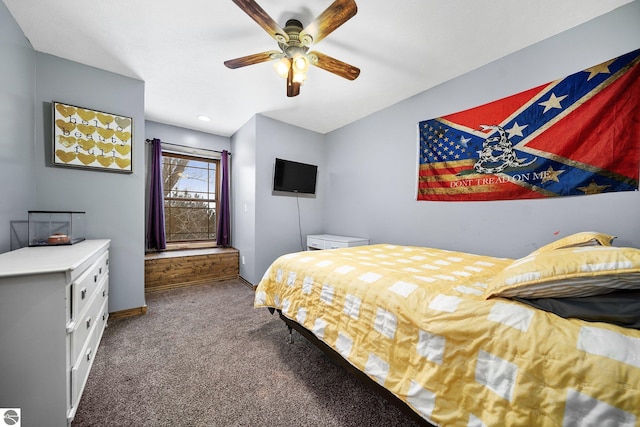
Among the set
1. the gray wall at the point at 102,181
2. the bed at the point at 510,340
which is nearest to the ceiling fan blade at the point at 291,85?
the bed at the point at 510,340

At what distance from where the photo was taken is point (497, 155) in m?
2.08

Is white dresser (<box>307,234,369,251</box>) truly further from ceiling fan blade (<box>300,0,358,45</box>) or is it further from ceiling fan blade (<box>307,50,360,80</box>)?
ceiling fan blade (<box>300,0,358,45</box>)

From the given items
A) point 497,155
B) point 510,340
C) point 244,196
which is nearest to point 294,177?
point 244,196

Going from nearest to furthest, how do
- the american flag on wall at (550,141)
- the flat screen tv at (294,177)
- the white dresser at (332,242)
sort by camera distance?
1. the american flag on wall at (550,141)
2. the white dresser at (332,242)
3. the flat screen tv at (294,177)

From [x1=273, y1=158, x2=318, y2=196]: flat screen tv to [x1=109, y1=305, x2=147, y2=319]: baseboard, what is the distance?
2.14 metres

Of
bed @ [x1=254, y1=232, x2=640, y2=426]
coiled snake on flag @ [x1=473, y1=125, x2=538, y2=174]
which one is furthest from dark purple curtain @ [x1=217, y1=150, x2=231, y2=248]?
coiled snake on flag @ [x1=473, y1=125, x2=538, y2=174]

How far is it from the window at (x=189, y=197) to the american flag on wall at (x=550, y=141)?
390 centimetres

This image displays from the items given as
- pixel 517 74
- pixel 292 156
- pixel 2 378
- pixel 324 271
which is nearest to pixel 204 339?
pixel 2 378

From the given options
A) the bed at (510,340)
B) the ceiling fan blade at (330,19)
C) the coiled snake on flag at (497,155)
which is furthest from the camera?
the coiled snake on flag at (497,155)

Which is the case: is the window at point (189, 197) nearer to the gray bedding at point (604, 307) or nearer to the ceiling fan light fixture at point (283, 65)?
the ceiling fan light fixture at point (283, 65)

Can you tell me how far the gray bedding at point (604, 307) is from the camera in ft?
2.36

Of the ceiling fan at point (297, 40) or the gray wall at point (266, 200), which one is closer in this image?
the ceiling fan at point (297, 40)

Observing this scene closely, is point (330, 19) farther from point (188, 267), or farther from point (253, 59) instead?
point (188, 267)

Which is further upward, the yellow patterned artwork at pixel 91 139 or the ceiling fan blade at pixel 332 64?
the ceiling fan blade at pixel 332 64
